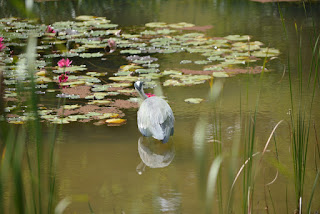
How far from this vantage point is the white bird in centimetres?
298

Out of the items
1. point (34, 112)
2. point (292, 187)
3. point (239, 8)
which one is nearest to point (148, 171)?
point (292, 187)

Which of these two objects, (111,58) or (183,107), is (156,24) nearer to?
(111,58)

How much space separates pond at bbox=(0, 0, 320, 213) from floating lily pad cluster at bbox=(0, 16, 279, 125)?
0.01m

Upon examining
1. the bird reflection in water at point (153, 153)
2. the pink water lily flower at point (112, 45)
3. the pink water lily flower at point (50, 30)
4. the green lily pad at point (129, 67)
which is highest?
the pink water lily flower at point (50, 30)

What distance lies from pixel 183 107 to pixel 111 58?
1438mm

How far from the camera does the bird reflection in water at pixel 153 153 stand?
2.90 metres

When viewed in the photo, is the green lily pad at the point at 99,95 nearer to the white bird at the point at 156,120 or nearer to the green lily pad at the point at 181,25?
the white bird at the point at 156,120

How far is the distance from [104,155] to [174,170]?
42cm

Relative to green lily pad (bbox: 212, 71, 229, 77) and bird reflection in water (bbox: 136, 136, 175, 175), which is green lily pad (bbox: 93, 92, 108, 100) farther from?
green lily pad (bbox: 212, 71, 229, 77)

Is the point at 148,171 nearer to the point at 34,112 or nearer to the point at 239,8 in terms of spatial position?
the point at 34,112

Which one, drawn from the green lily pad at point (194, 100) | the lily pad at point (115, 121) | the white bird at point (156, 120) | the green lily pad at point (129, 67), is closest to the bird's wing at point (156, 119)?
the white bird at point (156, 120)

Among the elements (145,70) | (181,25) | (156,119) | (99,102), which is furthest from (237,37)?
(156,119)

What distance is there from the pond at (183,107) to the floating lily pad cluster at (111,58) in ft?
0.04

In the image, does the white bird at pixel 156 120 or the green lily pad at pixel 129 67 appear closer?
the white bird at pixel 156 120
